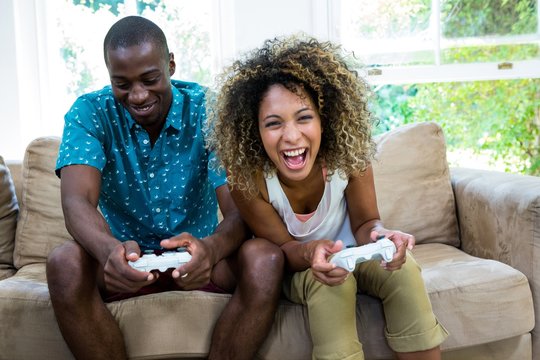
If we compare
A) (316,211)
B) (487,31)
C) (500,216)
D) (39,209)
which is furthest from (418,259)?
(487,31)

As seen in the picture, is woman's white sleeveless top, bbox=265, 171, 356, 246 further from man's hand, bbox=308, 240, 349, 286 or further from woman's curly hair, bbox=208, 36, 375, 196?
man's hand, bbox=308, 240, 349, 286

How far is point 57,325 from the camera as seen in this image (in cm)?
165

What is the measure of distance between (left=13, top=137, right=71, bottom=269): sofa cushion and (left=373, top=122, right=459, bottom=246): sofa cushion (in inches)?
43.5

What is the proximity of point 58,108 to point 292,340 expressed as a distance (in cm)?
205

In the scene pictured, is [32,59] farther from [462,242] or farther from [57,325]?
[462,242]

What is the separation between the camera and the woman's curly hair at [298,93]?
5.43 feet

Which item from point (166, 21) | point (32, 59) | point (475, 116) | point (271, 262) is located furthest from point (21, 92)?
point (475, 116)

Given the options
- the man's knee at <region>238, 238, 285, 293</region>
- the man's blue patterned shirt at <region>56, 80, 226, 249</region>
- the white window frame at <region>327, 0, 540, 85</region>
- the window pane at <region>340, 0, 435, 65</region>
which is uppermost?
the window pane at <region>340, 0, 435, 65</region>

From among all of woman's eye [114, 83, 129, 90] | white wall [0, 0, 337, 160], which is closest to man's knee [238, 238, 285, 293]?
woman's eye [114, 83, 129, 90]

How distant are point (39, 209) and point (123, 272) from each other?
0.95 metres

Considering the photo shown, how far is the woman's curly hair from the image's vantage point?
165 cm

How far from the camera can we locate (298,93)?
162 centimetres

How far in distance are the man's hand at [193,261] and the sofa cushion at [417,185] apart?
891 mm

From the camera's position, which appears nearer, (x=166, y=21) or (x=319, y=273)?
(x=319, y=273)
